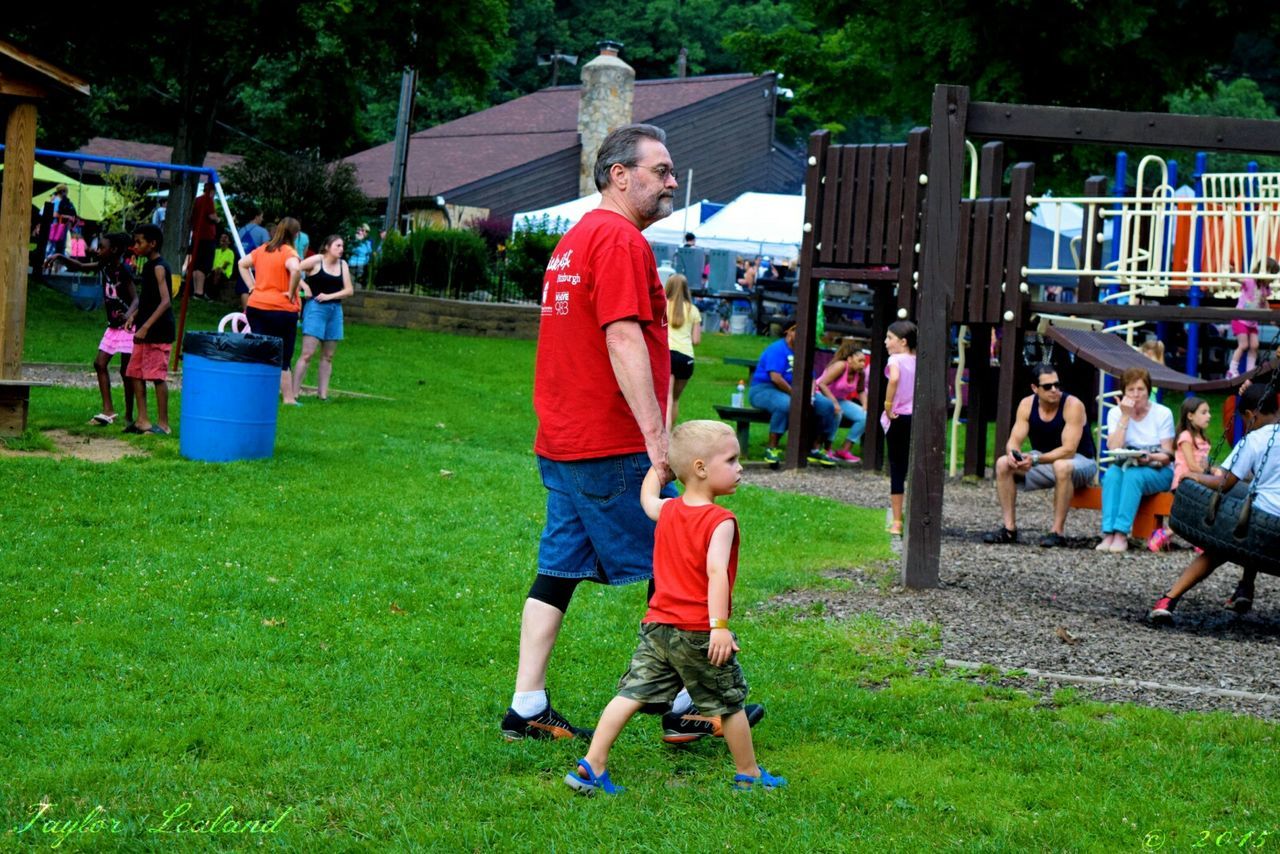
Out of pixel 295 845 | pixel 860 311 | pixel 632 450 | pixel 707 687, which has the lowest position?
pixel 295 845

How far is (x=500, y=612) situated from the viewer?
688cm

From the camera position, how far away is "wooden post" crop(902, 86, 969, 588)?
27.3 ft

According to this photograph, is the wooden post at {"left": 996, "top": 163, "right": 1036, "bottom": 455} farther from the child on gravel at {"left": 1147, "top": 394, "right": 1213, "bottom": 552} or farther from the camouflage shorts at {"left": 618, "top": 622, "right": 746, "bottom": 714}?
the camouflage shorts at {"left": 618, "top": 622, "right": 746, "bottom": 714}

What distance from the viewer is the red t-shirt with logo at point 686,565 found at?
4473 mm

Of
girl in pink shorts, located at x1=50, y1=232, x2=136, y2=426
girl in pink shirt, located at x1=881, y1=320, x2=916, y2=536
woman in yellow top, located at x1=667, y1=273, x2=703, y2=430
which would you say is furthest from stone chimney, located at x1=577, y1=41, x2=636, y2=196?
girl in pink shirt, located at x1=881, y1=320, x2=916, y2=536

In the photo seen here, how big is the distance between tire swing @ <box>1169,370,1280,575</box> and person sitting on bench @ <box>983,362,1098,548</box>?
3069 mm

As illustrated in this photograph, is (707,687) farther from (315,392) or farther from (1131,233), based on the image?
(1131,233)

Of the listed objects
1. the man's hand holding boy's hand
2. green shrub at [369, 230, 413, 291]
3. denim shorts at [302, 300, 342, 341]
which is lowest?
the man's hand holding boy's hand

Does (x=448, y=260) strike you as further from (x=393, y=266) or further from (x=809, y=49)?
(x=809, y=49)

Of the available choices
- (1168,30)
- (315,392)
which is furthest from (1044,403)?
(1168,30)

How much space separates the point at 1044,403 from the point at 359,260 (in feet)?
66.7

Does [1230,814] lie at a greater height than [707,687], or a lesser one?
lesser

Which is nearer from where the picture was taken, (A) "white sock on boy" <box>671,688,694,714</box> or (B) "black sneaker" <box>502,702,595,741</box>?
(B) "black sneaker" <box>502,702,595,741</box>

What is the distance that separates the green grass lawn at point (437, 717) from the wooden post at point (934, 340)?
72 cm
